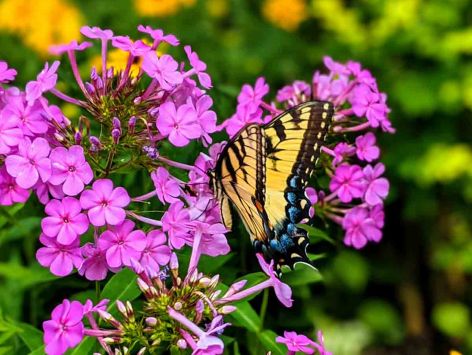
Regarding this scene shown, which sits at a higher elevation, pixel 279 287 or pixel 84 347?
pixel 279 287

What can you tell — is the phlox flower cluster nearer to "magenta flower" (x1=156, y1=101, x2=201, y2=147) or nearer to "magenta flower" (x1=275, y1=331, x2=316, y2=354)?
"magenta flower" (x1=156, y1=101, x2=201, y2=147)

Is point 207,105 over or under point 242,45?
over

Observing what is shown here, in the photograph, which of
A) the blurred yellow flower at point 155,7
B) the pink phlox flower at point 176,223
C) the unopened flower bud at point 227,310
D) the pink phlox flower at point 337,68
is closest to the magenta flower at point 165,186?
the pink phlox flower at point 176,223

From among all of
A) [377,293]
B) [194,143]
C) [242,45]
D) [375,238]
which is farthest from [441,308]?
[194,143]

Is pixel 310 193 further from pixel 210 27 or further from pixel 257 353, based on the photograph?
pixel 210 27

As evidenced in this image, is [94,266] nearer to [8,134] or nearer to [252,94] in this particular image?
[8,134]

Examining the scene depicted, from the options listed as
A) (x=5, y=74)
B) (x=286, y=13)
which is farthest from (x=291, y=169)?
(x=286, y=13)
